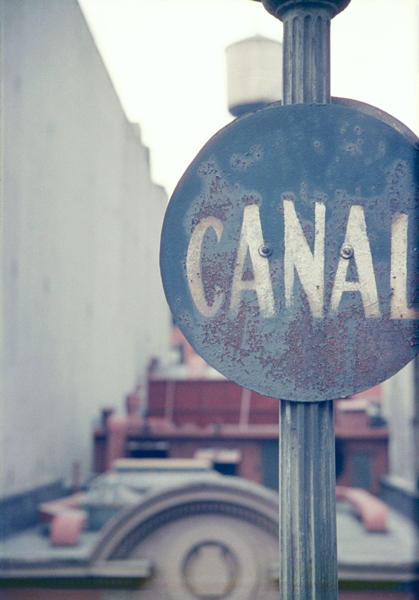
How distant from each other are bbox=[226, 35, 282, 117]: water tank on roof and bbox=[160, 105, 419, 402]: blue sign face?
160 inches

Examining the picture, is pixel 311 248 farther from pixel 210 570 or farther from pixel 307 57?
pixel 210 570

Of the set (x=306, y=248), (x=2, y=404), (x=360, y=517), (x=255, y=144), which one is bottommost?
(x=360, y=517)

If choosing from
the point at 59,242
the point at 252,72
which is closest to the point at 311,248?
the point at 252,72

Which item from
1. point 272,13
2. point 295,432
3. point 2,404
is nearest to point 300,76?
point 272,13

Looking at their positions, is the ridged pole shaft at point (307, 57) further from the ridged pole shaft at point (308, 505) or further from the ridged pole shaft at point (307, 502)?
the ridged pole shaft at point (308, 505)

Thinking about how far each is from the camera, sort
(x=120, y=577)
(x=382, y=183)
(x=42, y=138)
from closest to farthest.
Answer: (x=382, y=183), (x=120, y=577), (x=42, y=138)

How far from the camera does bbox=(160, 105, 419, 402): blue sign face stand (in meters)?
1.44

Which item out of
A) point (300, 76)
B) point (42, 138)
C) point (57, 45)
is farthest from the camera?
point (57, 45)

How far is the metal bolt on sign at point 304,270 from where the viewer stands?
1.44m

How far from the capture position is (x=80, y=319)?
9984 mm

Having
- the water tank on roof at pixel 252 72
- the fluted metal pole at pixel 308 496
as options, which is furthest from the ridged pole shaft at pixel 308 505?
the water tank on roof at pixel 252 72

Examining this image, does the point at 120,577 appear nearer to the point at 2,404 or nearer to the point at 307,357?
the point at 307,357

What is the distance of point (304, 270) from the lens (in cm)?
145

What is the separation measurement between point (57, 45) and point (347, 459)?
26.6ft
